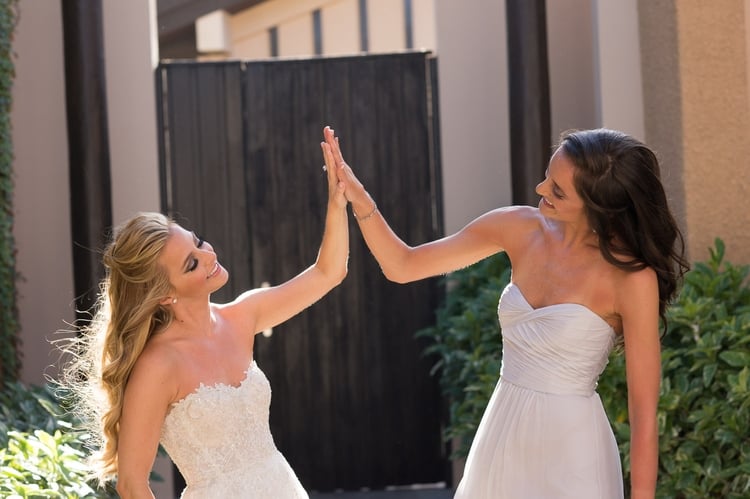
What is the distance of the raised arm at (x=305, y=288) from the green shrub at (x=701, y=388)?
1.21 metres

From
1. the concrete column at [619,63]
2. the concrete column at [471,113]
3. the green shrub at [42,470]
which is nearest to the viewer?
the green shrub at [42,470]

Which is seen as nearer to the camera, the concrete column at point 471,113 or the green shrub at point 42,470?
the green shrub at point 42,470

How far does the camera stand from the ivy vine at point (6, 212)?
212 inches

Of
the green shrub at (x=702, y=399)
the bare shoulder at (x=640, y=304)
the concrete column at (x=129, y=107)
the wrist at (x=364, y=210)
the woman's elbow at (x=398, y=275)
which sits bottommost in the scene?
the green shrub at (x=702, y=399)

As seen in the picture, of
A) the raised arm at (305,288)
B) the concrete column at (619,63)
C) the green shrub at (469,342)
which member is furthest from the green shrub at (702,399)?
the raised arm at (305,288)

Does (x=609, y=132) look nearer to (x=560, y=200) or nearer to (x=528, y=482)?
(x=560, y=200)

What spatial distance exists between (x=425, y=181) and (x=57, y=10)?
7.24 ft

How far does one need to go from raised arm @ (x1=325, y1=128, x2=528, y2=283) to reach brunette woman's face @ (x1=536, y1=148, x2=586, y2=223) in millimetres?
232

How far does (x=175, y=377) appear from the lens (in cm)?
283

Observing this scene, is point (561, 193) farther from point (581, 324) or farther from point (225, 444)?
point (225, 444)

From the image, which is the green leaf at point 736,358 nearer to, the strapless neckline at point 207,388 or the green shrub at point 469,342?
the green shrub at point 469,342

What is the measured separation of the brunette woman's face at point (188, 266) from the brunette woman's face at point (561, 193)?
34.3 inches

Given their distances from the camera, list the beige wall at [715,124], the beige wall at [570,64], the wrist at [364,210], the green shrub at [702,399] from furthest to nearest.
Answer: the beige wall at [570,64] → the beige wall at [715,124] → the green shrub at [702,399] → the wrist at [364,210]

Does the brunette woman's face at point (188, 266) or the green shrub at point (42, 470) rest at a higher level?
the brunette woman's face at point (188, 266)
